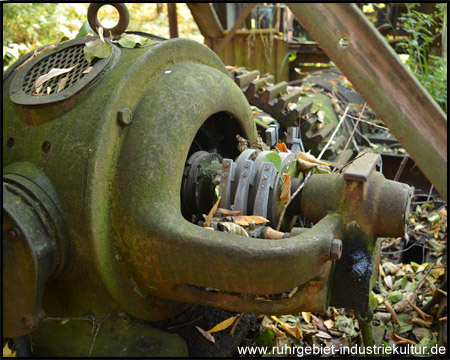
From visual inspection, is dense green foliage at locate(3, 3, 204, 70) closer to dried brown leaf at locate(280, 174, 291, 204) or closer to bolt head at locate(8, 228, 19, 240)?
bolt head at locate(8, 228, 19, 240)

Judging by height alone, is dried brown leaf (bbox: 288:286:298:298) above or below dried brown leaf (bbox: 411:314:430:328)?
above

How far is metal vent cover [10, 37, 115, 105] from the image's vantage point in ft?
7.13

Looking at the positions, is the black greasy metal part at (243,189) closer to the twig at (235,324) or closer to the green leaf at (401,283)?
the twig at (235,324)

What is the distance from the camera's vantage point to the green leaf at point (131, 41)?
93.2 inches

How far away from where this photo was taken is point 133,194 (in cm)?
206

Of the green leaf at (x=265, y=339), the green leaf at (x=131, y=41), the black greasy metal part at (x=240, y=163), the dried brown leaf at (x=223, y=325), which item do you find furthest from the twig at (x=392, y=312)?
the green leaf at (x=131, y=41)

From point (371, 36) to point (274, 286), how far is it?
106 cm

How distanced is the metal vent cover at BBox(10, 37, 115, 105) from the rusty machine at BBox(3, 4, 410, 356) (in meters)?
0.01

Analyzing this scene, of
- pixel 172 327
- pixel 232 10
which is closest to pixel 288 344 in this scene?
pixel 172 327

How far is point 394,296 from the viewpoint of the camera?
10.8ft

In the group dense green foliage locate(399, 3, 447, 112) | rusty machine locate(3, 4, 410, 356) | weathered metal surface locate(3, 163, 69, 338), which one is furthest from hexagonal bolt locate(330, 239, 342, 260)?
dense green foliage locate(399, 3, 447, 112)

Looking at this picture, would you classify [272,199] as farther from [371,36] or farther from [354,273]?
[371,36]

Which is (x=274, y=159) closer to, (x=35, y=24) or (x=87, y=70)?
(x=87, y=70)

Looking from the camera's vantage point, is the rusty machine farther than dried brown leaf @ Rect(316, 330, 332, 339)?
No
